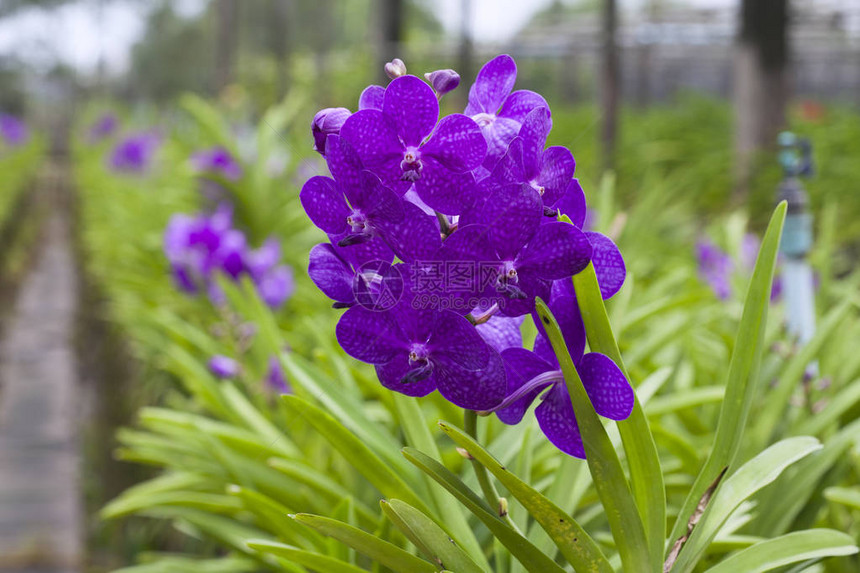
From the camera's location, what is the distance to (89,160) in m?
10.2

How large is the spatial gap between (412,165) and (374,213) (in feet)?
0.17

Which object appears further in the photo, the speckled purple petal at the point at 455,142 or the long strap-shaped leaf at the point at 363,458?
the long strap-shaped leaf at the point at 363,458

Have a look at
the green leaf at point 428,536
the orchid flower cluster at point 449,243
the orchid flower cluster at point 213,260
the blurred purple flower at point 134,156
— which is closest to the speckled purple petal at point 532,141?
the orchid flower cluster at point 449,243

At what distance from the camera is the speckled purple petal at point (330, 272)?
29.4 inches

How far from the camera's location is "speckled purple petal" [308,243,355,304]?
75 cm

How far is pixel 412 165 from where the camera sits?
682 millimetres

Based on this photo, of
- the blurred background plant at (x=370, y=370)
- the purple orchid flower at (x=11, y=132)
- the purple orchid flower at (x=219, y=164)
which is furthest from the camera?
the purple orchid flower at (x=11, y=132)

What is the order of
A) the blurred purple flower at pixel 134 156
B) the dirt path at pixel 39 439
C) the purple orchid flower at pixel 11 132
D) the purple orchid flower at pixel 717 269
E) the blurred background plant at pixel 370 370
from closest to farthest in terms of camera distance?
the blurred background plant at pixel 370 370
the purple orchid flower at pixel 717 269
the dirt path at pixel 39 439
the blurred purple flower at pixel 134 156
the purple orchid flower at pixel 11 132

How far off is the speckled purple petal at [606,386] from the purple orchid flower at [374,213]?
0.19 m

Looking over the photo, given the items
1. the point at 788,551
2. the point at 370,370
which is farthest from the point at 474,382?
the point at 370,370

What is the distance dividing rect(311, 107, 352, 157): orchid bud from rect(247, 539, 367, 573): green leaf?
420 mm

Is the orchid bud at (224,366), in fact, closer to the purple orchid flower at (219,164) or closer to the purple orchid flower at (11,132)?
the purple orchid flower at (219,164)

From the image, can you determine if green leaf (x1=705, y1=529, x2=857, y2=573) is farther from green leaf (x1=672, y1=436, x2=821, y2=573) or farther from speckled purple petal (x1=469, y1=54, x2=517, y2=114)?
speckled purple petal (x1=469, y1=54, x2=517, y2=114)

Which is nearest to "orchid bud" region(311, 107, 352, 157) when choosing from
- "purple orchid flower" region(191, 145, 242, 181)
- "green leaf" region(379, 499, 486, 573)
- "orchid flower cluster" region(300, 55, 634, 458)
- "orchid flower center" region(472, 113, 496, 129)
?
"orchid flower cluster" region(300, 55, 634, 458)
